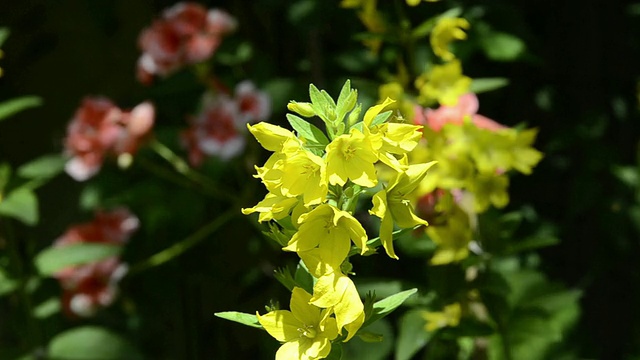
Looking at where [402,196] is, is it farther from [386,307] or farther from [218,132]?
[218,132]

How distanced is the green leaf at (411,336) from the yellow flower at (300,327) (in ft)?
1.37

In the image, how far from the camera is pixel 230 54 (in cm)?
152

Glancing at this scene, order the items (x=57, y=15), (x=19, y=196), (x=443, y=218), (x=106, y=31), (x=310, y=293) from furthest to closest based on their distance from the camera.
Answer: (x=57, y=15) < (x=106, y=31) < (x=19, y=196) < (x=443, y=218) < (x=310, y=293)

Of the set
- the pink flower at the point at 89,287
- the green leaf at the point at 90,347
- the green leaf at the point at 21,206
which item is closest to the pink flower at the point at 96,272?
the pink flower at the point at 89,287

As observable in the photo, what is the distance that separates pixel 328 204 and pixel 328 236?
0.07 feet

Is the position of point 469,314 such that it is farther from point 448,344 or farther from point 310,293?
point 310,293

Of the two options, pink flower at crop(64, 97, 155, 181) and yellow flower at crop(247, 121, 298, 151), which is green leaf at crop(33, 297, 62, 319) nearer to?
pink flower at crop(64, 97, 155, 181)

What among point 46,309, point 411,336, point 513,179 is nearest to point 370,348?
point 411,336

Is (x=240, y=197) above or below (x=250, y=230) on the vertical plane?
above

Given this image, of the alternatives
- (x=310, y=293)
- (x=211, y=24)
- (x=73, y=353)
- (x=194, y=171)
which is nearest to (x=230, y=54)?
(x=211, y=24)

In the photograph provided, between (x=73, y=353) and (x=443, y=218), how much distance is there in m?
0.68

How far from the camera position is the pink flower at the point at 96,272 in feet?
4.81

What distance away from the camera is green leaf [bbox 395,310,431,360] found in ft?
→ 3.13

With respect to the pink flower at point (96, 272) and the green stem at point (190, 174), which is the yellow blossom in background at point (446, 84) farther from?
the pink flower at point (96, 272)
